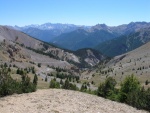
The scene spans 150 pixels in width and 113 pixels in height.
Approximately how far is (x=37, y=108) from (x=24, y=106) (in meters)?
1.97

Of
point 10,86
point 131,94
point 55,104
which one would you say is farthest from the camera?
point 131,94

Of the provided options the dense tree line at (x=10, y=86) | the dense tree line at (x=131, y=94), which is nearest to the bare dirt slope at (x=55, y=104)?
the dense tree line at (x=10, y=86)

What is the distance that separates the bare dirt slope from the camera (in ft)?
124

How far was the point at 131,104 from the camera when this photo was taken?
2016 inches

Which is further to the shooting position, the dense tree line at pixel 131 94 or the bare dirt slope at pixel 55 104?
the dense tree line at pixel 131 94

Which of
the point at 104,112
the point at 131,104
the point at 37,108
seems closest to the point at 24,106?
the point at 37,108

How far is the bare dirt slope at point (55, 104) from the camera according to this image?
3778 centimetres

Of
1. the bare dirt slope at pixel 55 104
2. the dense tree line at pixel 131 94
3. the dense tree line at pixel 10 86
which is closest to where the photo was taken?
the bare dirt slope at pixel 55 104

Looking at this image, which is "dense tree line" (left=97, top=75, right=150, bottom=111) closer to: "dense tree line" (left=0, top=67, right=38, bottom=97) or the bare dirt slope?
the bare dirt slope

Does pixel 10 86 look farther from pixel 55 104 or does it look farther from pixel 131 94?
pixel 131 94

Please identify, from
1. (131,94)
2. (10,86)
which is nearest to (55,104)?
(10,86)

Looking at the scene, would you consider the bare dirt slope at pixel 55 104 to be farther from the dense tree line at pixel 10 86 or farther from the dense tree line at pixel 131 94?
the dense tree line at pixel 131 94

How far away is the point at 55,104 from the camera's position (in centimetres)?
4059

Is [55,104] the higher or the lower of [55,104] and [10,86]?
the lower
